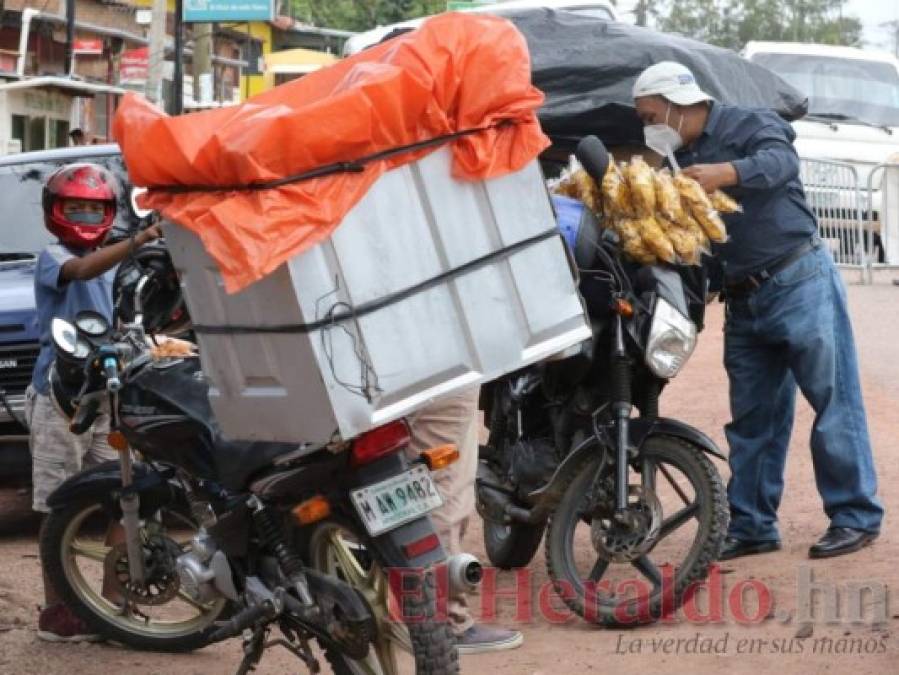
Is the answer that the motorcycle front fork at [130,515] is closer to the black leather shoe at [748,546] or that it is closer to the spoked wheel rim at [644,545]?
the spoked wheel rim at [644,545]

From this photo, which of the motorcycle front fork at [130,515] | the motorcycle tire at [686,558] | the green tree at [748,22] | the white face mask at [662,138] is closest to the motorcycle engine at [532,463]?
the motorcycle tire at [686,558]

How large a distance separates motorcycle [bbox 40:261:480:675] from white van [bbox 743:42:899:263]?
45.8 feet

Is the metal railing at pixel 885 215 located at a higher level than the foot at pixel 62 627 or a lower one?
lower

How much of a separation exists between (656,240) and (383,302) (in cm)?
175

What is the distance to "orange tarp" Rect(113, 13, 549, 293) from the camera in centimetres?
466

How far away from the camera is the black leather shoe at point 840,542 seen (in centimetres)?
711

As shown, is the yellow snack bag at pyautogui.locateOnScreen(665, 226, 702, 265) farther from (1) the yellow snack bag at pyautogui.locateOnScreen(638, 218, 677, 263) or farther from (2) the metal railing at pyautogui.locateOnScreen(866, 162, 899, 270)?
(2) the metal railing at pyautogui.locateOnScreen(866, 162, 899, 270)

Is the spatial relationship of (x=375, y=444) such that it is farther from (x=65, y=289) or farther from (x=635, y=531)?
(x=65, y=289)

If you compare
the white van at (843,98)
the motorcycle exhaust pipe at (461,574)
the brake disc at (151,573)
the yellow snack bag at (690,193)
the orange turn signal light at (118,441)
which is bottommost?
the white van at (843,98)

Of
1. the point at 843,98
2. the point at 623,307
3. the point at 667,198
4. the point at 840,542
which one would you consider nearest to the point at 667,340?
the point at 623,307

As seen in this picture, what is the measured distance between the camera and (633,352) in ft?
21.0

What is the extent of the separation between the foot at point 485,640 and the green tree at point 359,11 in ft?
170

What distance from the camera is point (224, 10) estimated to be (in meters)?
34.3

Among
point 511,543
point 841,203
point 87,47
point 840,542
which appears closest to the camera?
point 840,542
